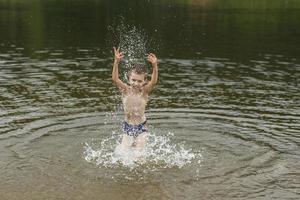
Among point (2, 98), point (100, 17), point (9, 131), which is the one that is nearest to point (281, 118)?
point (9, 131)

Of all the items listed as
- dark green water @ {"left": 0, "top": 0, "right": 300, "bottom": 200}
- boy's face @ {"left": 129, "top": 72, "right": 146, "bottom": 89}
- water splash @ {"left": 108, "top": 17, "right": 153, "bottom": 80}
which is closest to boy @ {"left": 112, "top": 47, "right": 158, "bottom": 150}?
boy's face @ {"left": 129, "top": 72, "right": 146, "bottom": 89}

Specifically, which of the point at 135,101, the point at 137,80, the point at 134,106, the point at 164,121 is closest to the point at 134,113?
the point at 134,106

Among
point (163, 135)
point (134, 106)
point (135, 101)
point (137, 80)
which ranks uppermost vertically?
point (137, 80)

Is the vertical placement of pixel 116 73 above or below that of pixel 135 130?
above

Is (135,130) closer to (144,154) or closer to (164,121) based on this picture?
(144,154)

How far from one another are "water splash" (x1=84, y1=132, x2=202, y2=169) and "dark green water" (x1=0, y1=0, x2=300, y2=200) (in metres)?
0.06

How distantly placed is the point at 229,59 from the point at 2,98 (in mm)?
16202

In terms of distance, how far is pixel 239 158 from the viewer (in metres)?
14.4

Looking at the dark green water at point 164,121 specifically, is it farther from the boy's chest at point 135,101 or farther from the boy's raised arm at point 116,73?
the boy's raised arm at point 116,73

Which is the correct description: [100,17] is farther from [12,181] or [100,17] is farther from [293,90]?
[12,181]

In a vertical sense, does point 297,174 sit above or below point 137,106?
below

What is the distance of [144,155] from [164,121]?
3.94 metres

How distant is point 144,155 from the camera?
14516 millimetres

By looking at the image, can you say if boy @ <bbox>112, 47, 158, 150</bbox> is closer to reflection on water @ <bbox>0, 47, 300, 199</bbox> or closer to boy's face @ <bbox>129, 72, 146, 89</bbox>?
boy's face @ <bbox>129, 72, 146, 89</bbox>
